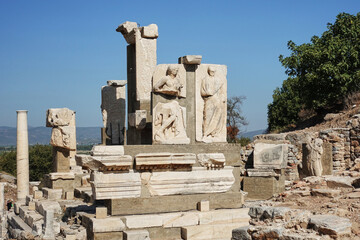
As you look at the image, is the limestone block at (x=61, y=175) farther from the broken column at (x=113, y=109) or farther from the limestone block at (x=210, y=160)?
the limestone block at (x=210, y=160)

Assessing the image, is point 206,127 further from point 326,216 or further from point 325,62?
point 325,62

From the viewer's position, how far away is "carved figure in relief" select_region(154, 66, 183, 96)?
8.75 m

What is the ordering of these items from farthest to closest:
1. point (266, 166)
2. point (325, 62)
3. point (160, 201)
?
point (325, 62) → point (266, 166) → point (160, 201)

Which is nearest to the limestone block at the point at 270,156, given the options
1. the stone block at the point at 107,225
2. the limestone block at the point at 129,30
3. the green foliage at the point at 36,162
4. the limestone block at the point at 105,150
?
A: the limestone block at the point at 129,30

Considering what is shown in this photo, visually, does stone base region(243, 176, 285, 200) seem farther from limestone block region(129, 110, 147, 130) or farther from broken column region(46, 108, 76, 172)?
broken column region(46, 108, 76, 172)

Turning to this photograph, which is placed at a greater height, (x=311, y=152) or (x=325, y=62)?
(x=325, y=62)

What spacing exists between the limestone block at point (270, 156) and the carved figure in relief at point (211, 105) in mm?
4147

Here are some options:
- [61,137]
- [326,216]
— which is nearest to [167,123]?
[326,216]

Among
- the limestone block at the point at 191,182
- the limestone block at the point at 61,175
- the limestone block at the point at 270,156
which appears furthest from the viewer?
the limestone block at the point at 61,175

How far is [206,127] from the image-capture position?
927cm

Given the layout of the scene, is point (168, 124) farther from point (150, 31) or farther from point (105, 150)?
point (150, 31)

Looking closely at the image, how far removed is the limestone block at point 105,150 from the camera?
782cm

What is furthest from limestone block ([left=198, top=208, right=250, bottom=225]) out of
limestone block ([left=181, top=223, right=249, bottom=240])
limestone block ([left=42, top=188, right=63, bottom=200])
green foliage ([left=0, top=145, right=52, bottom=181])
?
green foliage ([left=0, top=145, right=52, bottom=181])

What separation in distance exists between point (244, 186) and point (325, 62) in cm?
1291
